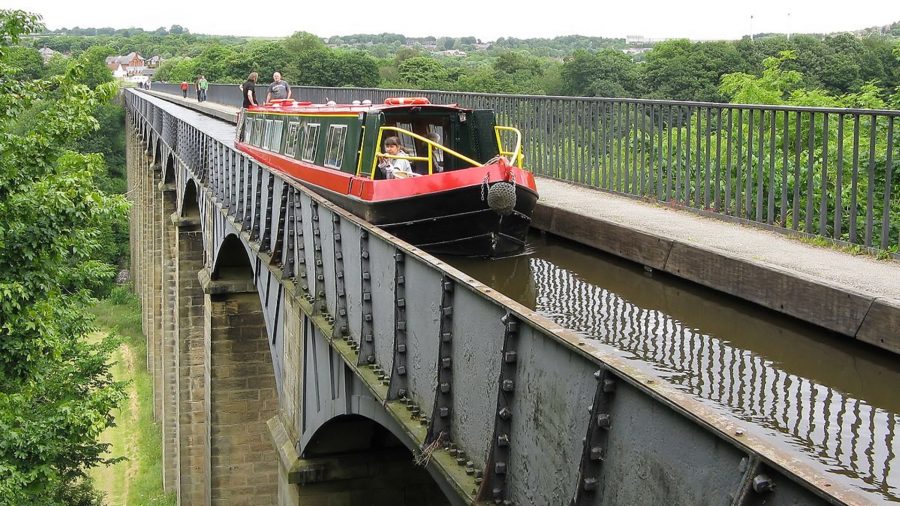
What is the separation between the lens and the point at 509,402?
14.9 ft

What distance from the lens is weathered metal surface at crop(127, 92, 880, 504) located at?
120 inches

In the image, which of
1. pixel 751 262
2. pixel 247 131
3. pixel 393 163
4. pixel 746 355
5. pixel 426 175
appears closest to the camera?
pixel 746 355

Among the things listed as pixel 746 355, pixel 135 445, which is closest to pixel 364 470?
pixel 746 355

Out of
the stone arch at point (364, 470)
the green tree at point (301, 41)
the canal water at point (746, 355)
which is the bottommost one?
the stone arch at point (364, 470)

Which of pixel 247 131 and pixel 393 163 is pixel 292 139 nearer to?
pixel 393 163

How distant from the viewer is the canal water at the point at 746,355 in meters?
4.54

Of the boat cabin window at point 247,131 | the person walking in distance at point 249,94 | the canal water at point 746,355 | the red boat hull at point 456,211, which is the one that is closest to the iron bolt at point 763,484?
the canal water at point 746,355

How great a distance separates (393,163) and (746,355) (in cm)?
592

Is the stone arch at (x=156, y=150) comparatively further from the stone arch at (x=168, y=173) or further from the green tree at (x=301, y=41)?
the green tree at (x=301, y=41)

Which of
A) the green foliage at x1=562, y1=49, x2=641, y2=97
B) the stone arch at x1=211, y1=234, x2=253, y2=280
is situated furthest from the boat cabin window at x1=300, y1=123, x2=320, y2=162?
the green foliage at x1=562, y1=49, x2=641, y2=97

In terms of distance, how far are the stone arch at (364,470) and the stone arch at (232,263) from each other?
8.01 metres

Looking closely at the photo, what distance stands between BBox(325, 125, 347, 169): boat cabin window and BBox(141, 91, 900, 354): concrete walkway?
230cm

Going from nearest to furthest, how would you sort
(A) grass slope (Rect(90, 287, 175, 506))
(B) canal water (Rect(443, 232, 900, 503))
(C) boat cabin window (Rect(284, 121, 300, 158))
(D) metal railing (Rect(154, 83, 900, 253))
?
(B) canal water (Rect(443, 232, 900, 503)) < (D) metal railing (Rect(154, 83, 900, 253)) < (C) boat cabin window (Rect(284, 121, 300, 158)) < (A) grass slope (Rect(90, 287, 175, 506))

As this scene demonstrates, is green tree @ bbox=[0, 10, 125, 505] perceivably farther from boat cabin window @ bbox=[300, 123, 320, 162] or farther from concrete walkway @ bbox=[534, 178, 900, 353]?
concrete walkway @ bbox=[534, 178, 900, 353]
